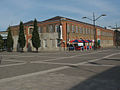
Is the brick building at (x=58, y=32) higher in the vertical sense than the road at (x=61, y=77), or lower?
higher

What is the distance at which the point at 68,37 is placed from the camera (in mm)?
38438

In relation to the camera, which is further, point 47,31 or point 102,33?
point 102,33

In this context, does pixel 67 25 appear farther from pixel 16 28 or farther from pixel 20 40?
pixel 16 28

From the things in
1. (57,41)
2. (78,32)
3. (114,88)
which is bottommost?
(114,88)

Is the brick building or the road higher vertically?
the brick building

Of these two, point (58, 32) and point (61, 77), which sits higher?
point (58, 32)

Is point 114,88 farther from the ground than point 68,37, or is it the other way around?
point 68,37

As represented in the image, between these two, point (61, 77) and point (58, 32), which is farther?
point (58, 32)

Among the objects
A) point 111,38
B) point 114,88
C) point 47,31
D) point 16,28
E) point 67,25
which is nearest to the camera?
point 114,88

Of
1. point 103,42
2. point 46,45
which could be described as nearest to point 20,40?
point 46,45

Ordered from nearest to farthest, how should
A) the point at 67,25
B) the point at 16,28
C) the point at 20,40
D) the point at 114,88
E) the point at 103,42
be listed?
the point at 114,88, the point at 20,40, the point at 67,25, the point at 16,28, the point at 103,42

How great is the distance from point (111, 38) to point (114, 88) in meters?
76.3

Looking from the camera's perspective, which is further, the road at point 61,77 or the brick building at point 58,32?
the brick building at point 58,32

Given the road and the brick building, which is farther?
the brick building
